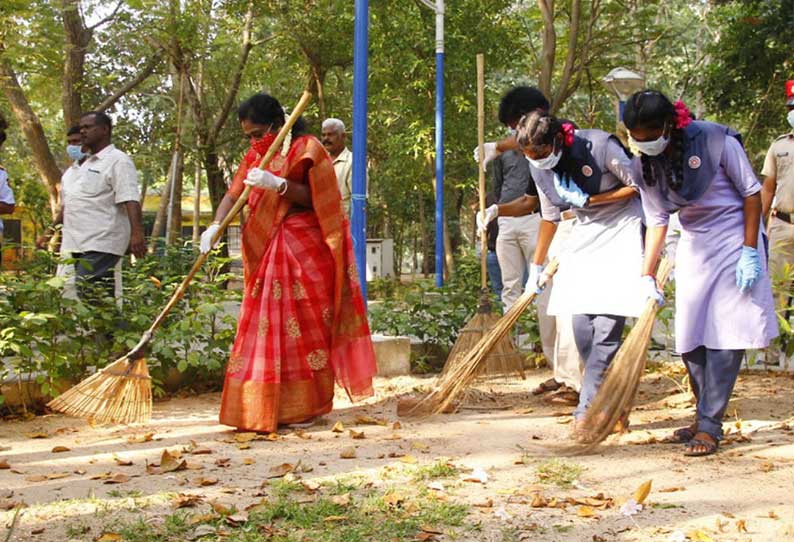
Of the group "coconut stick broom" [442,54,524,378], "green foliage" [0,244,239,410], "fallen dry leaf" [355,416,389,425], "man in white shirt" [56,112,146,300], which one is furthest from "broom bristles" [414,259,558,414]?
"man in white shirt" [56,112,146,300]

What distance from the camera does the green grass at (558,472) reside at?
4070mm

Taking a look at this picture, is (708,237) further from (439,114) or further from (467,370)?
(439,114)

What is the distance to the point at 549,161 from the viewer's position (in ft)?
16.0

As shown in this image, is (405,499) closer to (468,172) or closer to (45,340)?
(45,340)

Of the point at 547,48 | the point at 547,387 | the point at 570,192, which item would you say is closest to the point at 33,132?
the point at 547,48

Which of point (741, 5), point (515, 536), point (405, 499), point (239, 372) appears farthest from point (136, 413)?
point (741, 5)

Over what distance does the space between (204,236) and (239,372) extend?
0.78 meters

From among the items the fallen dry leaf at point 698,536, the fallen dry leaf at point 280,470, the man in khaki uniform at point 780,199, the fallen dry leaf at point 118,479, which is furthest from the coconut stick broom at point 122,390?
the man in khaki uniform at point 780,199

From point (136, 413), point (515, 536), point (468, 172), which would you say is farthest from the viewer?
point (468, 172)

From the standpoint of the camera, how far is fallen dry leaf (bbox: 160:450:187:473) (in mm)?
4289

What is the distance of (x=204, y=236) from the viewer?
5316 millimetres

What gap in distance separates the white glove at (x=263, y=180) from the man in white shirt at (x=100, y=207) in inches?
59.0

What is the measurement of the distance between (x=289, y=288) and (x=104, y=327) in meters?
1.26

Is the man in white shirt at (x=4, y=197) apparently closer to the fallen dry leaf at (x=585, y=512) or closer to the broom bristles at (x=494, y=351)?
the broom bristles at (x=494, y=351)
